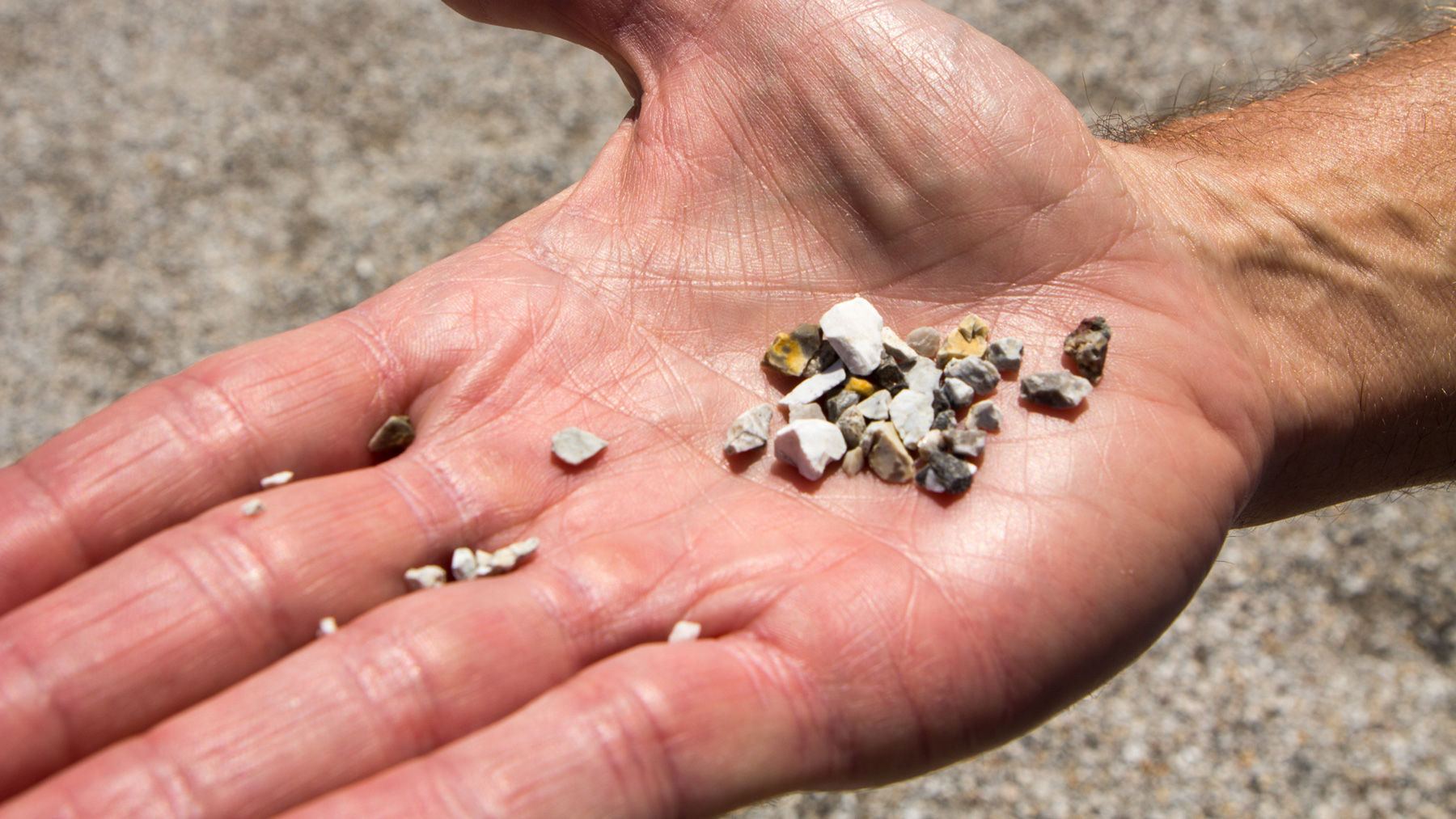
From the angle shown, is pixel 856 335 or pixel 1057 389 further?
pixel 856 335

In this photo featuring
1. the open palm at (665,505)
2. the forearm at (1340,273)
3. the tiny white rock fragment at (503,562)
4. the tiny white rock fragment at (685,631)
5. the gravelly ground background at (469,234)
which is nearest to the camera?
the open palm at (665,505)

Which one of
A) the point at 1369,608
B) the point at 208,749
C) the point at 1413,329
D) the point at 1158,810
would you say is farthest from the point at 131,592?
the point at 1369,608

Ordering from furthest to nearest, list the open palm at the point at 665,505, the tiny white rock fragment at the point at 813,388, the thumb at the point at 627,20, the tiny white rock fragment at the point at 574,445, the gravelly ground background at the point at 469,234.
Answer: the gravelly ground background at the point at 469,234
the thumb at the point at 627,20
the tiny white rock fragment at the point at 813,388
the tiny white rock fragment at the point at 574,445
the open palm at the point at 665,505

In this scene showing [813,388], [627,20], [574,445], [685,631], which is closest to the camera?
[685,631]

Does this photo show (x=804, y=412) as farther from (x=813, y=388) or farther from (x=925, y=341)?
(x=925, y=341)

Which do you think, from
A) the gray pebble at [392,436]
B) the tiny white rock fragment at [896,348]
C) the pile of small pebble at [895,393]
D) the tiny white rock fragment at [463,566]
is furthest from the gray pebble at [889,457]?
the gray pebble at [392,436]

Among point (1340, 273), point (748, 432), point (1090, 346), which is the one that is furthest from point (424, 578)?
point (1340, 273)

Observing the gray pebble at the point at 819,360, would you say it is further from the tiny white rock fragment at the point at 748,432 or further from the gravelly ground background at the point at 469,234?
the gravelly ground background at the point at 469,234
